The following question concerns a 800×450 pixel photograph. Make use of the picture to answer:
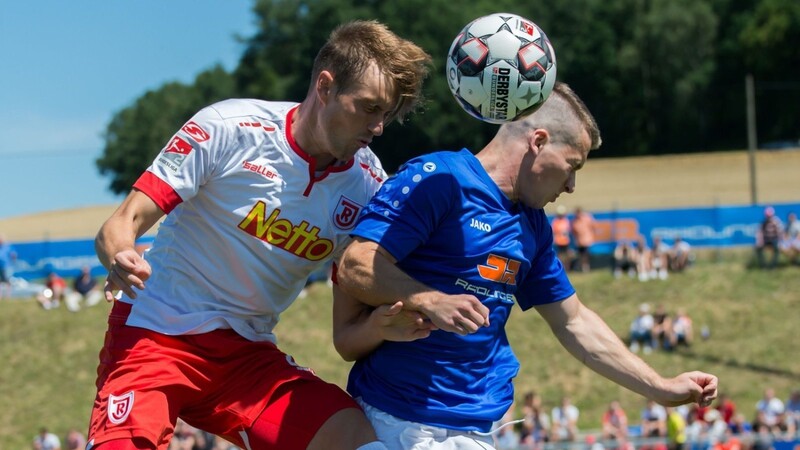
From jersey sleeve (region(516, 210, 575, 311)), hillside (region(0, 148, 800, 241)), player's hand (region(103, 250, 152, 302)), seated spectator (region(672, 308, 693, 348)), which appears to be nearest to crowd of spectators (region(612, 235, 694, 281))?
seated spectator (region(672, 308, 693, 348))

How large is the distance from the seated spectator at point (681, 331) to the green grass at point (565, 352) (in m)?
0.23

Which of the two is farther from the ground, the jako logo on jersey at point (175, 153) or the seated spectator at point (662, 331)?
the jako logo on jersey at point (175, 153)

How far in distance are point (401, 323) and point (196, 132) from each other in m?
1.12

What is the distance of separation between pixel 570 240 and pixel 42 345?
1298 cm

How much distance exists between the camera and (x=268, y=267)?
4.46 m

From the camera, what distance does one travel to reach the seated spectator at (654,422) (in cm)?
1695

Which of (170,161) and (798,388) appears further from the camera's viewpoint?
(798,388)

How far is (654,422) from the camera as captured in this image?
679 inches

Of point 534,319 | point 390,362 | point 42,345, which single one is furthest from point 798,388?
point 390,362

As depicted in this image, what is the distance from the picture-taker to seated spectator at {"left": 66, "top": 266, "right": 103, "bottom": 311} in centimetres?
2577

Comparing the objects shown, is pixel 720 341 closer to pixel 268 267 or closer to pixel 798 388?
pixel 798 388

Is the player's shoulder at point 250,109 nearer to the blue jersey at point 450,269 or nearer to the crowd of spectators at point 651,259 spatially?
the blue jersey at point 450,269

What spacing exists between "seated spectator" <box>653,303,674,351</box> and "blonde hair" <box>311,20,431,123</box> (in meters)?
19.7

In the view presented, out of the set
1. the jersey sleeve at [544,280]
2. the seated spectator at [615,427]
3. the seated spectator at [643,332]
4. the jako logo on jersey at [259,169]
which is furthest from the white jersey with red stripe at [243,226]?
the seated spectator at [643,332]
